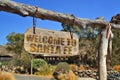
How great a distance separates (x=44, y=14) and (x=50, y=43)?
0.58m

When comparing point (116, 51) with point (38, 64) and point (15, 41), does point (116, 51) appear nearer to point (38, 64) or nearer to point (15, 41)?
point (38, 64)

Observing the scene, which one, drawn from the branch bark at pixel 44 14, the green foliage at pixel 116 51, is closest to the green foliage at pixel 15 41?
the green foliage at pixel 116 51

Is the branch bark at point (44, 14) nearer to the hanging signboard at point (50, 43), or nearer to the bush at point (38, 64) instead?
the hanging signboard at point (50, 43)

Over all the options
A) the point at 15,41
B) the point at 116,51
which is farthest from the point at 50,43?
the point at 15,41

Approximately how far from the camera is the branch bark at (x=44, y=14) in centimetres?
575

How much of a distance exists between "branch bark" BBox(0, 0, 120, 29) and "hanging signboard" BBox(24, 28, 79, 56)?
29 centimetres

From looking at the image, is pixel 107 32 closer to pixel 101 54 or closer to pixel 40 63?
pixel 101 54

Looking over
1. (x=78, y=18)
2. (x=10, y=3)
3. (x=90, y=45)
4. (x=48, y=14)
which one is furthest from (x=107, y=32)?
(x=90, y=45)

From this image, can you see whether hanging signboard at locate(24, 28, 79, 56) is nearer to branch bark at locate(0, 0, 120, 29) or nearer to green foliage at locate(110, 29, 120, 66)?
branch bark at locate(0, 0, 120, 29)

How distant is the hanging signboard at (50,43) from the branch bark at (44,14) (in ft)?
0.94

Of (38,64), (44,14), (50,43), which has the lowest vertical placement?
(38,64)

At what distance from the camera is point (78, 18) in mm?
7031

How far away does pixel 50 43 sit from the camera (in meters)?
6.36

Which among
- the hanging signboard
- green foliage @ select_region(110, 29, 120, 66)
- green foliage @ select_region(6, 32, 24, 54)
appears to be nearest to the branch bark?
the hanging signboard
